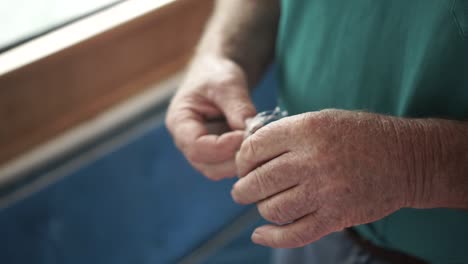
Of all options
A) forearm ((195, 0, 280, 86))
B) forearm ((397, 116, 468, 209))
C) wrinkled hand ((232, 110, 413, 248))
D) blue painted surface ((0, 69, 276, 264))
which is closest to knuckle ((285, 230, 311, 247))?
wrinkled hand ((232, 110, 413, 248))

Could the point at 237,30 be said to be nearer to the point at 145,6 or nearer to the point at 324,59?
the point at 324,59

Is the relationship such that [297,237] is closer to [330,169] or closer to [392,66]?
[330,169]

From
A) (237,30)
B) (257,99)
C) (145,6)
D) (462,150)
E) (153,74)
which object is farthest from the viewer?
(257,99)

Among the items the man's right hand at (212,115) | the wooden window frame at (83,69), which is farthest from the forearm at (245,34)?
the wooden window frame at (83,69)

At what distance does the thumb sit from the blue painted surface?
0.37m

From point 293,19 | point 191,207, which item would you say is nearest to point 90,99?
point 191,207

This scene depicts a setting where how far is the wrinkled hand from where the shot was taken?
52 centimetres

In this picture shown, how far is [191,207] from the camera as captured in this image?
3.99ft

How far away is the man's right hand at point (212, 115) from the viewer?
0.68 metres

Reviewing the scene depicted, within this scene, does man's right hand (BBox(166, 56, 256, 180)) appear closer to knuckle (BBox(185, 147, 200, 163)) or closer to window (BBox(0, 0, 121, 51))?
knuckle (BBox(185, 147, 200, 163))

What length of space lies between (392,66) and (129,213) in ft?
2.23

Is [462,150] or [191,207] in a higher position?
[462,150]

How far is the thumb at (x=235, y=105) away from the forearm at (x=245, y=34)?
9 cm

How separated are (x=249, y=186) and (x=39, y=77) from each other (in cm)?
54
